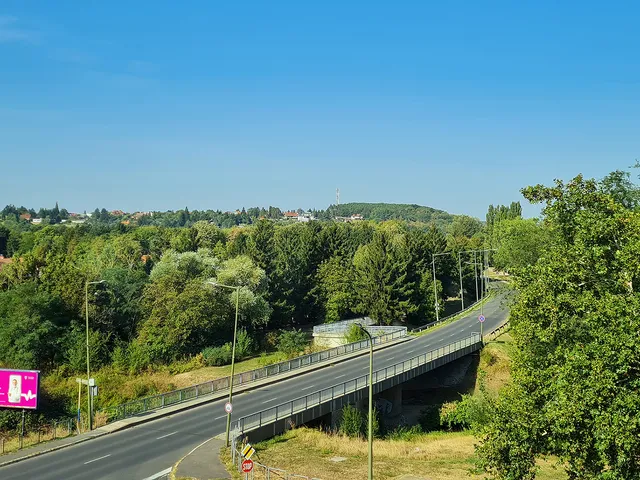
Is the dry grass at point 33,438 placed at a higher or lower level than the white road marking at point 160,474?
lower

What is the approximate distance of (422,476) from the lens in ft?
86.9

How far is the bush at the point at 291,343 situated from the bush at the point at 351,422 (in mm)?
23212

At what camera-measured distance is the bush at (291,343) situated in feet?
209

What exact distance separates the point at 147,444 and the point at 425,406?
32253 mm

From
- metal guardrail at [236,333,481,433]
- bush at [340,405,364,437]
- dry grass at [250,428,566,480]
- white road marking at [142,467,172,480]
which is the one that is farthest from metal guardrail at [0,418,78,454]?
bush at [340,405,364,437]

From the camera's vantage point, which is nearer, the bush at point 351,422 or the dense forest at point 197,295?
the bush at point 351,422

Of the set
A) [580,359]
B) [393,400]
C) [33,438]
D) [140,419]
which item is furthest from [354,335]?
[580,359]

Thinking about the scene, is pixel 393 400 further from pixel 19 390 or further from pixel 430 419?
pixel 19 390

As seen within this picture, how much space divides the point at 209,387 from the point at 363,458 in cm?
1599

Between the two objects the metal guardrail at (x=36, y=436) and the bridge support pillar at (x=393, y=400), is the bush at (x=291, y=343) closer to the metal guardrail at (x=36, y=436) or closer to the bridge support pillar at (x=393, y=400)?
the bridge support pillar at (x=393, y=400)

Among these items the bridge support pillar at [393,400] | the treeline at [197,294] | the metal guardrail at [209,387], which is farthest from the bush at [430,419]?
the treeline at [197,294]

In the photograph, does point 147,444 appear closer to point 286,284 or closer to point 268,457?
point 268,457

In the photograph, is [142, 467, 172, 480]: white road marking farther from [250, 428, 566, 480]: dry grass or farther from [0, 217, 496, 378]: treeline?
[0, 217, 496, 378]: treeline

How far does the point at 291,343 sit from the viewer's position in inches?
2530
